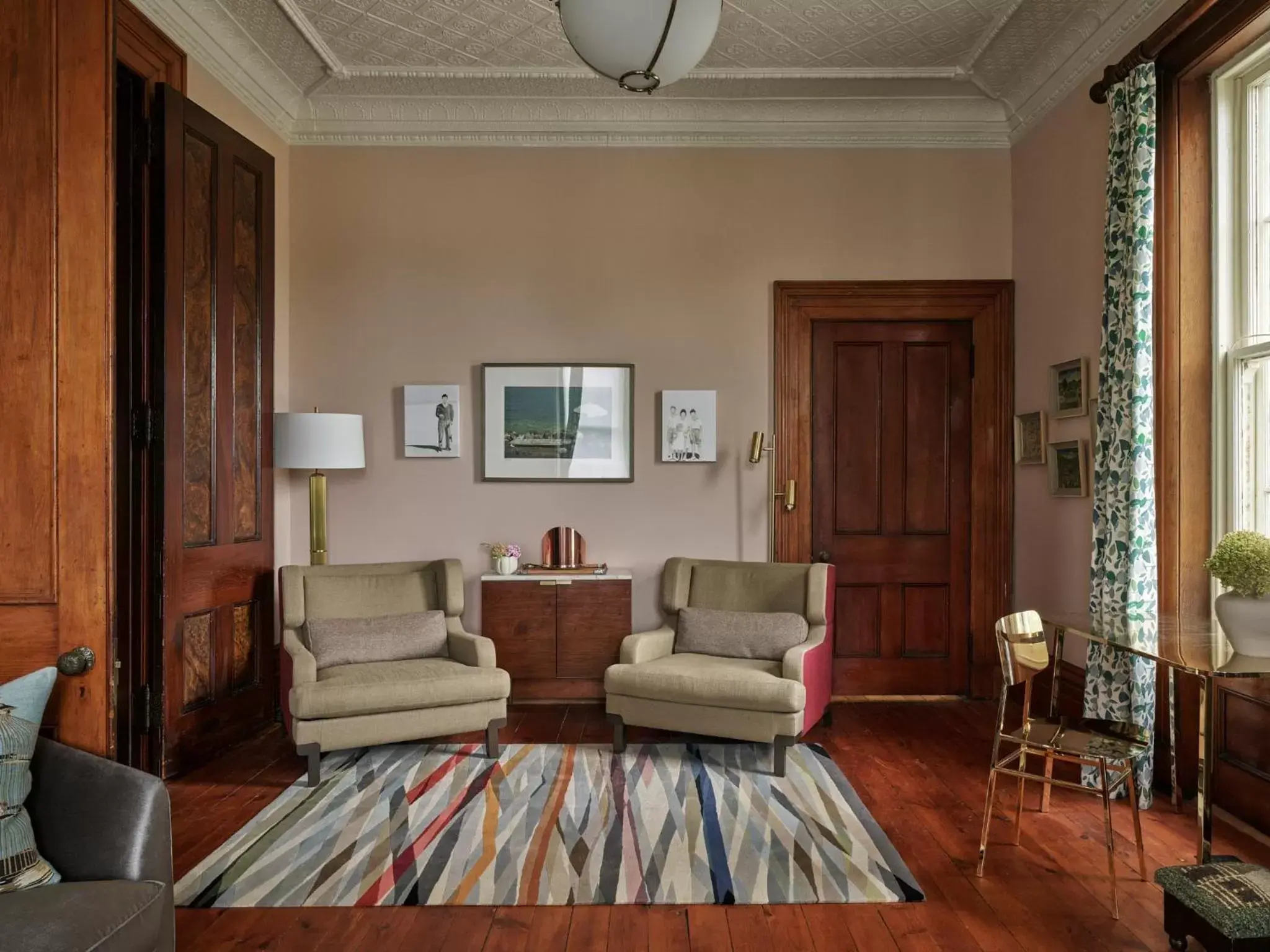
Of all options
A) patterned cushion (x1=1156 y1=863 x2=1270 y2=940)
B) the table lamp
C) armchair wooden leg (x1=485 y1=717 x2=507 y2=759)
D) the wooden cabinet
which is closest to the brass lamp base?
the table lamp

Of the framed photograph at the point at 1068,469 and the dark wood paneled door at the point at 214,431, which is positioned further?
the framed photograph at the point at 1068,469

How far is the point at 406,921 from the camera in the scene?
9.24 ft

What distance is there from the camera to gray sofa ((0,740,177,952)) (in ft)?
6.18

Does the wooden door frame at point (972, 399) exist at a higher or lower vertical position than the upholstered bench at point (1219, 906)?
higher

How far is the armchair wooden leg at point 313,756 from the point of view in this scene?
399cm

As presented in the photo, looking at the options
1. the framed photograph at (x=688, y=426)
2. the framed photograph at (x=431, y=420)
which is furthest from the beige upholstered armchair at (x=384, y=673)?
the framed photograph at (x=688, y=426)

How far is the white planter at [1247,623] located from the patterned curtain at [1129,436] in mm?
763

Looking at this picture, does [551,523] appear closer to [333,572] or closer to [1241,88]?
[333,572]

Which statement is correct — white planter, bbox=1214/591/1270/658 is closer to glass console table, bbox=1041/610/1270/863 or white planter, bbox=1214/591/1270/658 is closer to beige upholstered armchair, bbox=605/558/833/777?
glass console table, bbox=1041/610/1270/863

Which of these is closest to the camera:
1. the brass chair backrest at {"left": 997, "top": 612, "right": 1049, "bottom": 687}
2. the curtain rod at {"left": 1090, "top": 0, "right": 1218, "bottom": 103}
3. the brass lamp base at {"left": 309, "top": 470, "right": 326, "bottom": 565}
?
the brass chair backrest at {"left": 997, "top": 612, "right": 1049, "bottom": 687}

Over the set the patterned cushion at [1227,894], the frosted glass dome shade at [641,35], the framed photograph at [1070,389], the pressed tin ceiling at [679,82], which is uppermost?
the pressed tin ceiling at [679,82]

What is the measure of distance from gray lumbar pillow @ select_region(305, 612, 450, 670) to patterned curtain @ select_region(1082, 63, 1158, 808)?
10.4ft

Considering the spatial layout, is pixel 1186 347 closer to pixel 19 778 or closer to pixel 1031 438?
pixel 1031 438

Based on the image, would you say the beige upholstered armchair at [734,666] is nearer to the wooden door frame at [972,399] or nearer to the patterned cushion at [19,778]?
the wooden door frame at [972,399]
